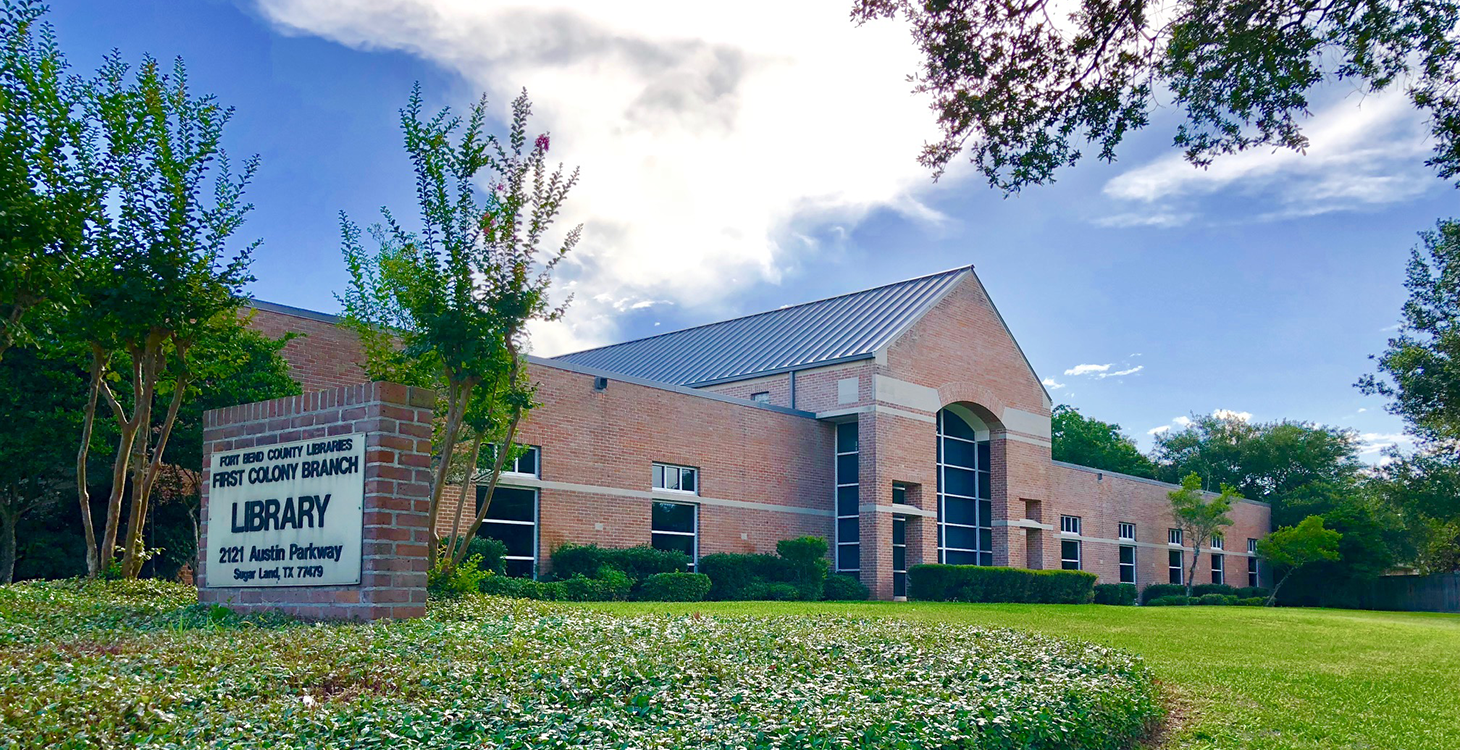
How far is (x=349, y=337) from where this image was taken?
1983 centimetres

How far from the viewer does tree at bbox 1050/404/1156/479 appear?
60844mm

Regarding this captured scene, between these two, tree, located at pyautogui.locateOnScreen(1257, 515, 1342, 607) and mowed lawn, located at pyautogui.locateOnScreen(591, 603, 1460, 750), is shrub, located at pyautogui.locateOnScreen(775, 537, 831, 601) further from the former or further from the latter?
tree, located at pyautogui.locateOnScreen(1257, 515, 1342, 607)

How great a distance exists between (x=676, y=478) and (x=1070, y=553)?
19217 millimetres

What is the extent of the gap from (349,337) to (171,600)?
11.2 meters

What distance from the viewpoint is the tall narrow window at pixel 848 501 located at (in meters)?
30.3

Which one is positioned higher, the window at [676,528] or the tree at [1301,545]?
the window at [676,528]

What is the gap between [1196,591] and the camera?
45.7 m

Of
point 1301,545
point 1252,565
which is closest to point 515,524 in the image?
point 1301,545

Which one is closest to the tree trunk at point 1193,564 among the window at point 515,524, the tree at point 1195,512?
the tree at point 1195,512

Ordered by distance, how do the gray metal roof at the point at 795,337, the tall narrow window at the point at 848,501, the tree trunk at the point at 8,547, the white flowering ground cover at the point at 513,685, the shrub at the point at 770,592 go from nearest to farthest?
the white flowering ground cover at the point at 513,685
the tree trunk at the point at 8,547
the shrub at the point at 770,592
the tall narrow window at the point at 848,501
the gray metal roof at the point at 795,337

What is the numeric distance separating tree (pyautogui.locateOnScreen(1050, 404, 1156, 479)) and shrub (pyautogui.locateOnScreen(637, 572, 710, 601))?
128 ft

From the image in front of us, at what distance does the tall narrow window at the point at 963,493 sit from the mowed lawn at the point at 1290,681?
46.5 feet

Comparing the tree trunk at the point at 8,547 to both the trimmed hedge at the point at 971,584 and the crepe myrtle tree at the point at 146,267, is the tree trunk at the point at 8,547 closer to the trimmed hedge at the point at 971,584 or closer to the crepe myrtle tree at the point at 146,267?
the crepe myrtle tree at the point at 146,267

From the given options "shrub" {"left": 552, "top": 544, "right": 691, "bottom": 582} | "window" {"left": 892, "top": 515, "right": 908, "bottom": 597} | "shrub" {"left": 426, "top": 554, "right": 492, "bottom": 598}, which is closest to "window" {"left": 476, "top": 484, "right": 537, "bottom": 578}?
"shrub" {"left": 552, "top": 544, "right": 691, "bottom": 582}
